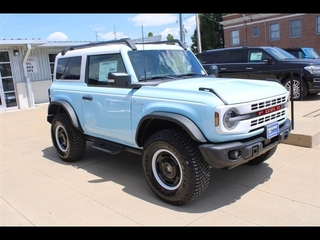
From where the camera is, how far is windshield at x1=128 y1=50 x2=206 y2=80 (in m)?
4.17

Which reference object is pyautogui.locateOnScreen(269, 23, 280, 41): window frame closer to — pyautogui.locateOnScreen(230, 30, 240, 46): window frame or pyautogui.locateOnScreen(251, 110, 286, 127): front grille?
pyautogui.locateOnScreen(230, 30, 240, 46): window frame

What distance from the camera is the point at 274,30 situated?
32844 millimetres

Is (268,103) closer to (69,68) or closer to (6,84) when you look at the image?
(69,68)

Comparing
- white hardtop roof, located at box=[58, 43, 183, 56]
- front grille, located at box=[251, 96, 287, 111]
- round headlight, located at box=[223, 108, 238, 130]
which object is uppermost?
white hardtop roof, located at box=[58, 43, 183, 56]

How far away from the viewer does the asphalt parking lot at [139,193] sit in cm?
327

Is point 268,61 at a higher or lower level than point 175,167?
higher

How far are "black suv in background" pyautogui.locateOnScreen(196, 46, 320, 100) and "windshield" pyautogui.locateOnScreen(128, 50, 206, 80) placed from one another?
3898 millimetres

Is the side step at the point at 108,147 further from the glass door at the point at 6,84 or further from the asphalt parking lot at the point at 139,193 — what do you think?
the glass door at the point at 6,84

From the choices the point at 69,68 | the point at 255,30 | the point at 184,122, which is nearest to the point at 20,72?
the point at 69,68

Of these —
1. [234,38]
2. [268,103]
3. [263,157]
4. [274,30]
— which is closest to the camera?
[268,103]

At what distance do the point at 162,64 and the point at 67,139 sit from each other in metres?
2.13

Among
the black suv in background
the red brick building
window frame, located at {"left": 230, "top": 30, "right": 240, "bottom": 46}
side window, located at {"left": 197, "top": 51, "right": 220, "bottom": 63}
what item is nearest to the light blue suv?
the black suv in background
